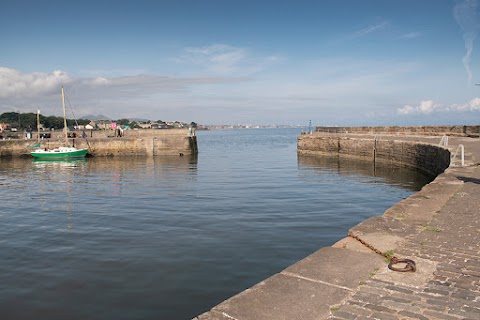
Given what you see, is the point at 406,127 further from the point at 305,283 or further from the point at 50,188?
the point at 305,283

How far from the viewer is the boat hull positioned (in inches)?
1504

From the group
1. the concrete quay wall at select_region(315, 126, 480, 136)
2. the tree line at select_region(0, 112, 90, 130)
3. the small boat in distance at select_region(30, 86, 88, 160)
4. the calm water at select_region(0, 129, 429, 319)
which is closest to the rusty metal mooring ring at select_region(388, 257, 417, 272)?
the calm water at select_region(0, 129, 429, 319)

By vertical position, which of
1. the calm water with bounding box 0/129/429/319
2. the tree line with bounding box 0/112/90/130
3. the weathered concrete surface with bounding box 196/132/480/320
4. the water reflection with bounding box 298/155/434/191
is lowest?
the calm water with bounding box 0/129/429/319

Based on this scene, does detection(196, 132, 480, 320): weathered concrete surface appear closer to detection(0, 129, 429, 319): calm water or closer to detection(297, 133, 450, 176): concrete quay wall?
detection(0, 129, 429, 319): calm water

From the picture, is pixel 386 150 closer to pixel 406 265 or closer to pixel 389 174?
pixel 389 174

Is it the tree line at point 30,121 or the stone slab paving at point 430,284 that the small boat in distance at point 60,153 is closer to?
the stone slab paving at point 430,284

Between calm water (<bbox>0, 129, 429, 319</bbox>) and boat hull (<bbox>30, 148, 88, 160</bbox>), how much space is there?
1939 cm

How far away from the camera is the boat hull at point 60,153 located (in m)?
38.2

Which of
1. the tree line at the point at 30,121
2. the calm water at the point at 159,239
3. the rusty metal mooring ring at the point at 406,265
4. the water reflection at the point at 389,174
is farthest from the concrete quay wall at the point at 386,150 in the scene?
the tree line at the point at 30,121

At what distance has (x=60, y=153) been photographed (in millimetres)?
38062

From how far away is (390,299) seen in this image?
378 cm

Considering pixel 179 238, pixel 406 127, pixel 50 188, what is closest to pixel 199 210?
pixel 179 238

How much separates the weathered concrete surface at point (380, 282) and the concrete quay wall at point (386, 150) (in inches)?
494

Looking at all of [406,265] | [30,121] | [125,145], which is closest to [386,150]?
[406,265]
